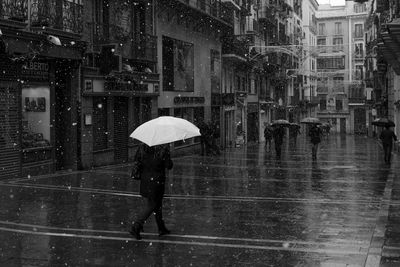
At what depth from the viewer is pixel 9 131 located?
1753cm

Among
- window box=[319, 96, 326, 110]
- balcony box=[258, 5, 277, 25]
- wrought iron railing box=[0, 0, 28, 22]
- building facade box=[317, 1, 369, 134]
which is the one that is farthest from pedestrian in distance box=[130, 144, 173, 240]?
window box=[319, 96, 326, 110]

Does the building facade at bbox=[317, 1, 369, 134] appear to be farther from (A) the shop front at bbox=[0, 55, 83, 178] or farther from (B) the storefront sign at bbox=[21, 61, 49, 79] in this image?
(B) the storefront sign at bbox=[21, 61, 49, 79]

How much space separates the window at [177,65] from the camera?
29.4m

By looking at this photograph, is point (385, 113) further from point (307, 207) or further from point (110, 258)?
point (110, 258)

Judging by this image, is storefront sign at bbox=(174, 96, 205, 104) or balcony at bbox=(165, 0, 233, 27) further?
storefront sign at bbox=(174, 96, 205, 104)

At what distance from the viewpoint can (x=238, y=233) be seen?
32.3 ft

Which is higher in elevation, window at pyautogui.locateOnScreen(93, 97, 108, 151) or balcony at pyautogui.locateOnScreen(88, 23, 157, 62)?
balcony at pyautogui.locateOnScreen(88, 23, 157, 62)

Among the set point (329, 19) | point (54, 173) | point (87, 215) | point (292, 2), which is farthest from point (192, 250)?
point (329, 19)

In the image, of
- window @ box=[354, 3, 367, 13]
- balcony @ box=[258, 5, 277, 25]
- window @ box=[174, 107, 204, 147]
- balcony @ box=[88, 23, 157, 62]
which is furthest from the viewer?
window @ box=[354, 3, 367, 13]

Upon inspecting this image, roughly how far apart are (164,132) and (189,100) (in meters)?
23.1

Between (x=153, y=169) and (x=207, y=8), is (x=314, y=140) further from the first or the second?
(x=153, y=169)

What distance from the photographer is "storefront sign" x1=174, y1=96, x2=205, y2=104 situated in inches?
1195

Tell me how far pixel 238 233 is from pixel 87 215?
328 centimetres

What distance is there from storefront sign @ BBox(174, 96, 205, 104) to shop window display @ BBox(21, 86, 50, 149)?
36.7 feet
